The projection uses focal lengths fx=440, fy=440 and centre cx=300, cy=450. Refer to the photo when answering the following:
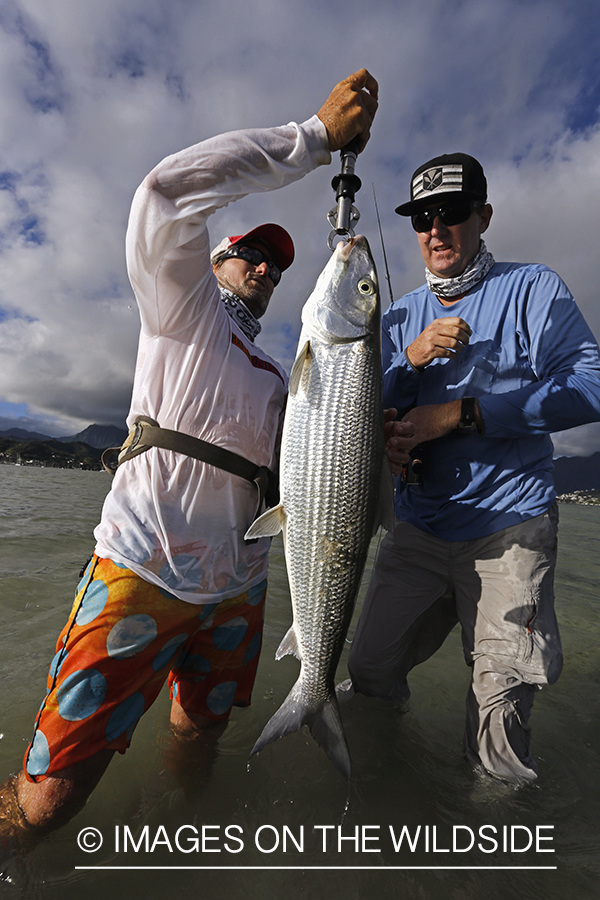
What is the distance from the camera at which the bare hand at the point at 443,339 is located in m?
2.81

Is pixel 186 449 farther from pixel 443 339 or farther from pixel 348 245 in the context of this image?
pixel 443 339

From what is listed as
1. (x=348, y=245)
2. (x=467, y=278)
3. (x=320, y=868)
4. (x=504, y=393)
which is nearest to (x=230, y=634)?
(x=320, y=868)

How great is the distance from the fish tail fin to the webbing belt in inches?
47.6

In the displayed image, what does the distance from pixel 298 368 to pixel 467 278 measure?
5.59 feet

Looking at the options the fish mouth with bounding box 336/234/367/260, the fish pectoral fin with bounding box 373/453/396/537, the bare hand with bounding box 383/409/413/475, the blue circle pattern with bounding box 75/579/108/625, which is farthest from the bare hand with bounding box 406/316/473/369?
the blue circle pattern with bounding box 75/579/108/625

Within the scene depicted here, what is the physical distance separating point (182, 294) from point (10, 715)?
3.74m

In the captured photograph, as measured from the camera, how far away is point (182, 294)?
2352 millimetres

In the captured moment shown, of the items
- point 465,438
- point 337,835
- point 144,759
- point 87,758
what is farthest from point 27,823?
point 465,438

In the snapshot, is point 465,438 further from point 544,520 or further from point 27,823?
point 27,823

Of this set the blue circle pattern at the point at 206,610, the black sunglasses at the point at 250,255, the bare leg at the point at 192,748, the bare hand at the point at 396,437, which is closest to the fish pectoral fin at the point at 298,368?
the bare hand at the point at 396,437

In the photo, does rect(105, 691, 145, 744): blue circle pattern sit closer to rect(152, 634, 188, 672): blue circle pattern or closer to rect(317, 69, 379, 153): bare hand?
rect(152, 634, 188, 672): blue circle pattern

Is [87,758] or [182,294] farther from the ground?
[182,294]

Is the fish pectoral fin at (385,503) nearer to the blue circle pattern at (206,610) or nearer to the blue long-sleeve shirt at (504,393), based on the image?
the blue long-sleeve shirt at (504,393)

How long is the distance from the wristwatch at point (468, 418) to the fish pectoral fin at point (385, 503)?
25.8 inches
